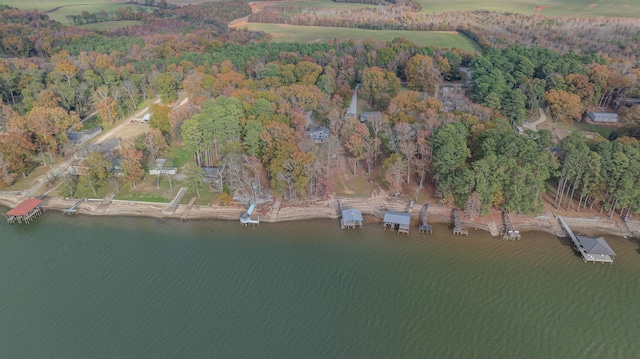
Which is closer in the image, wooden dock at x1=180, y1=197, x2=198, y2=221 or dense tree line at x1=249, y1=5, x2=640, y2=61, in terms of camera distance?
wooden dock at x1=180, y1=197, x2=198, y2=221

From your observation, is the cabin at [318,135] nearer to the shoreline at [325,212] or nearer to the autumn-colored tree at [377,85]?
the shoreline at [325,212]

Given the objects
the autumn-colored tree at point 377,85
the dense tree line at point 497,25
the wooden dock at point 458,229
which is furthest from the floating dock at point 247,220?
the dense tree line at point 497,25

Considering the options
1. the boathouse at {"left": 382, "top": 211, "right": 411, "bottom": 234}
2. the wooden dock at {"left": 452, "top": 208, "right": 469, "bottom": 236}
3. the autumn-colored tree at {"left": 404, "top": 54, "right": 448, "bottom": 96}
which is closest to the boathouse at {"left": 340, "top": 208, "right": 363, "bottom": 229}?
the boathouse at {"left": 382, "top": 211, "right": 411, "bottom": 234}

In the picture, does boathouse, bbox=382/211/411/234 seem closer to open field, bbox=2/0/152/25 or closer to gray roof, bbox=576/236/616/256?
gray roof, bbox=576/236/616/256

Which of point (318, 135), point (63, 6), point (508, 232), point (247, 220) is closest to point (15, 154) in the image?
point (247, 220)

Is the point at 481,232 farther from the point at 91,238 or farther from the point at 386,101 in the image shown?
the point at 91,238

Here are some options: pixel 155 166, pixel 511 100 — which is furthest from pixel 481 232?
pixel 155 166
